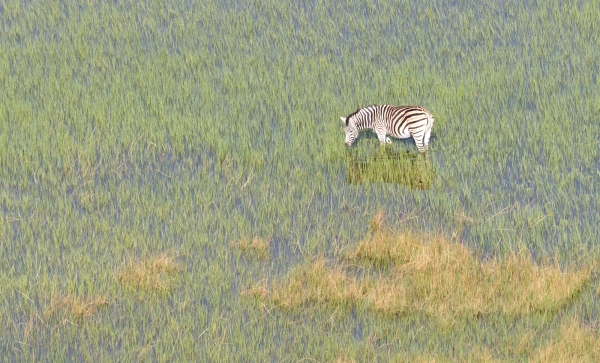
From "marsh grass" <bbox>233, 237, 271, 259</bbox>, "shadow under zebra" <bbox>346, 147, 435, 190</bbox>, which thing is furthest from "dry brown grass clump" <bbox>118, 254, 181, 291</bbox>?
"shadow under zebra" <bbox>346, 147, 435, 190</bbox>

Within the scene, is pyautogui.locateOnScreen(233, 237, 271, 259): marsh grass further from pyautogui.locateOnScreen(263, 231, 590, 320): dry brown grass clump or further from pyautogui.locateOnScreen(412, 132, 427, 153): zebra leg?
pyautogui.locateOnScreen(412, 132, 427, 153): zebra leg

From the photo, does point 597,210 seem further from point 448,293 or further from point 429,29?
point 429,29

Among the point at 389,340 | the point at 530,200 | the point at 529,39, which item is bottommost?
the point at 389,340

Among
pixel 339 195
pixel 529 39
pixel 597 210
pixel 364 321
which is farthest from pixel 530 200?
pixel 529 39

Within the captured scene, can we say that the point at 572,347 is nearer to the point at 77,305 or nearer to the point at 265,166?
the point at 77,305

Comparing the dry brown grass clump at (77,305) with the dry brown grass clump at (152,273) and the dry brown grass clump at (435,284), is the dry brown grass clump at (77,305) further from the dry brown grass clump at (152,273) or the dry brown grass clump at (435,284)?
the dry brown grass clump at (435,284)

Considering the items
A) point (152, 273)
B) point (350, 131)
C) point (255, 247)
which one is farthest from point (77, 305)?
point (350, 131)
